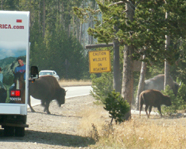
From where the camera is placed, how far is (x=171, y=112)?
21203 mm

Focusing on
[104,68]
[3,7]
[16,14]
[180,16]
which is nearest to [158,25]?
[180,16]

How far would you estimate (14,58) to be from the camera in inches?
412

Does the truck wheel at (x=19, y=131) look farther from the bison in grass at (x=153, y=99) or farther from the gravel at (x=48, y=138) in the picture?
the bison in grass at (x=153, y=99)

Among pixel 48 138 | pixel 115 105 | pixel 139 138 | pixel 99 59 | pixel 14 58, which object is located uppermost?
pixel 14 58

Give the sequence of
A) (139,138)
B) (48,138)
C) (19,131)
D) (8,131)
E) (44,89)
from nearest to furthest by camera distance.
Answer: (139,138), (19,131), (8,131), (48,138), (44,89)

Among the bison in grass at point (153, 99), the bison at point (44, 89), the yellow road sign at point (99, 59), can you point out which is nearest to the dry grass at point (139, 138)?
the yellow road sign at point (99, 59)

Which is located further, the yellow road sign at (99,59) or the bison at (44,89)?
the bison at (44,89)

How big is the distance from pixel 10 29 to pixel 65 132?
463cm

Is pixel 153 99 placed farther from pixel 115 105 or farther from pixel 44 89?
pixel 115 105

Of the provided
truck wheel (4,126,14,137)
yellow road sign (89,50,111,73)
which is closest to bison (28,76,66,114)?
yellow road sign (89,50,111,73)

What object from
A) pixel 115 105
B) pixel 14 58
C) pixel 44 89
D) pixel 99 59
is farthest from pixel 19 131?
pixel 44 89

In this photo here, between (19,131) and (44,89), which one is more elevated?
(44,89)

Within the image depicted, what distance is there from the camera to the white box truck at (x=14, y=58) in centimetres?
1031

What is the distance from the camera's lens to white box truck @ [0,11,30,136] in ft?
33.8
